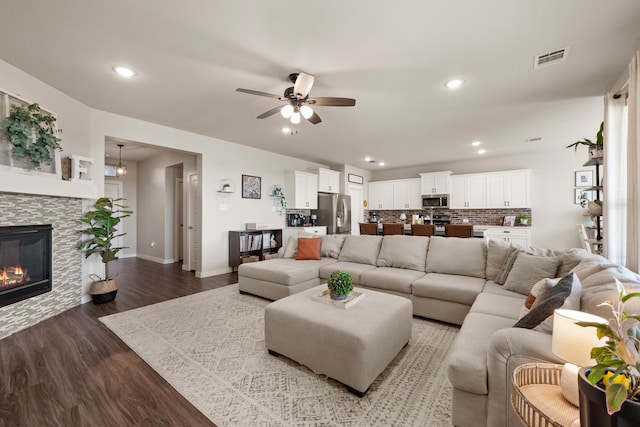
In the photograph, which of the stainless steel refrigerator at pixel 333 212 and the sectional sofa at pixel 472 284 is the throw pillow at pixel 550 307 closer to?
the sectional sofa at pixel 472 284

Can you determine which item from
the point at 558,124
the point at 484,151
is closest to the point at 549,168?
the point at 484,151

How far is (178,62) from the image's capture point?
249cm

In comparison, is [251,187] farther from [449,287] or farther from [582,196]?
[582,196]

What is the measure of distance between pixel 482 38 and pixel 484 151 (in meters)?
4.55

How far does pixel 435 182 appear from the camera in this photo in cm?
715

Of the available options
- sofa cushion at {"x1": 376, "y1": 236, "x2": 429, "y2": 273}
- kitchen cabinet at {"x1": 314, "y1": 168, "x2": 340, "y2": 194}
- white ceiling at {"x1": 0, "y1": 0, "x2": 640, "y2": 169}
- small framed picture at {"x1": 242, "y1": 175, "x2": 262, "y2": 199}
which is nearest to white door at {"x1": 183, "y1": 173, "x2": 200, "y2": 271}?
small framed picture at {"x1": 242, "y1": 175, "x2": 262, "y2": 199}

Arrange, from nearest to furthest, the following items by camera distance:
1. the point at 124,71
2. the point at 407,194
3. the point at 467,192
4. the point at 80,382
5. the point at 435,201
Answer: the point at 80,382, the point at 124,71, the point at 467,192, the point at 435,201, the point at 407,194

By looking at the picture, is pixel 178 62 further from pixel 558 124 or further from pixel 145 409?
pixel 558 124

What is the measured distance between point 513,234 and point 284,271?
5718 mm

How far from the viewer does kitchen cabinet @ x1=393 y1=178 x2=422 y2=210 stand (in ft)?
24.8

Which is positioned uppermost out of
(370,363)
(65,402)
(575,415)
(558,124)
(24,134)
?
(558,124)

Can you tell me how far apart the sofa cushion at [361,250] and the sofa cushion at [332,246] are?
0.12m

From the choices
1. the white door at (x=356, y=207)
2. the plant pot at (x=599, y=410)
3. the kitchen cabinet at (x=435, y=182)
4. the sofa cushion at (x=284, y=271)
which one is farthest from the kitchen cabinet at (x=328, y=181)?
the plant pot at (x=599, y=410)

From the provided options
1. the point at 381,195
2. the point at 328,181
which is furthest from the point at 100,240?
the point at 381,195
